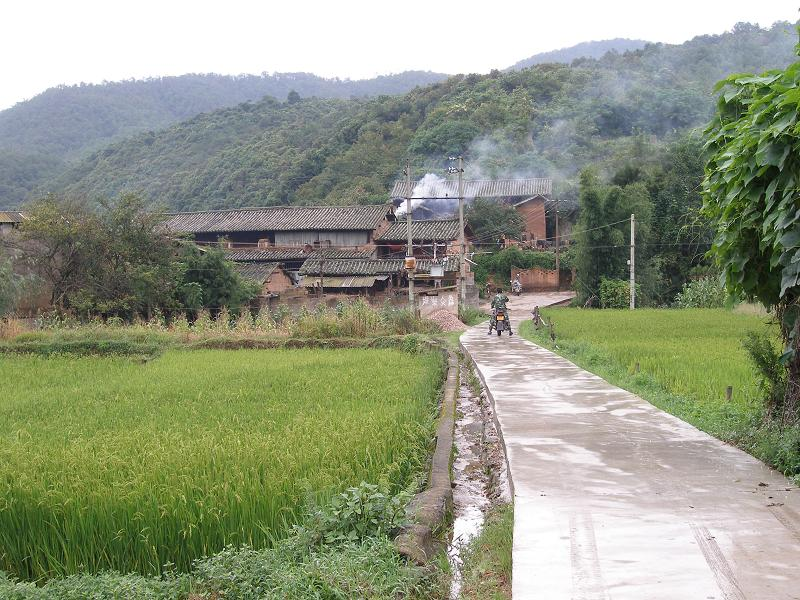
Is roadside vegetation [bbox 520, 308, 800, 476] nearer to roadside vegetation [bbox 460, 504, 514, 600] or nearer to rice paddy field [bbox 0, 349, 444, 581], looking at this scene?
roadside vegetation [bbox 460, 504, 514, 600]

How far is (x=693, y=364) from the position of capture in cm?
1220

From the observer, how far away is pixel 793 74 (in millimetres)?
5477

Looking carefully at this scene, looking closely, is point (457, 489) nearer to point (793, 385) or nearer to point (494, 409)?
point (494, 409)

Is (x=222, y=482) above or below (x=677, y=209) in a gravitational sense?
below

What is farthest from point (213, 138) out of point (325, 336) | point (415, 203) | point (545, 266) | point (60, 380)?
point (60, 380)

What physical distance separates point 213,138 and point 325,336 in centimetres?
4674

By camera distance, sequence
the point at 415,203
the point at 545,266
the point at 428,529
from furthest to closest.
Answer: the point at 415,203, the point at 545,266, the point at 428,529

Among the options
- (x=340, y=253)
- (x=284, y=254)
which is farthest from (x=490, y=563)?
(x=284, y=254)

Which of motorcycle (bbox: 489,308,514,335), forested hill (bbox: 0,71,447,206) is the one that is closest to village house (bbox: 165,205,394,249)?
motorcycle (bbox: 489,308,514,335)

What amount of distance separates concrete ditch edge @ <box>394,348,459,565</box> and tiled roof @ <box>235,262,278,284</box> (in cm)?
2543

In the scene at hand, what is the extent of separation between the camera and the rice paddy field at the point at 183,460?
4.64 meters

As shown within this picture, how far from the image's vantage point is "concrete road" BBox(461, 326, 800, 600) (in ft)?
12.2

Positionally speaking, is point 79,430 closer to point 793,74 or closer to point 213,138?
point 793,74

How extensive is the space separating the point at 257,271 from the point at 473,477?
89.6 feet
